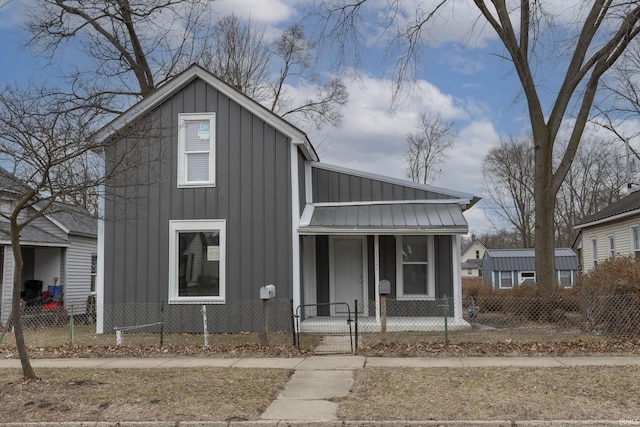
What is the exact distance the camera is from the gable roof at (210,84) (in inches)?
523

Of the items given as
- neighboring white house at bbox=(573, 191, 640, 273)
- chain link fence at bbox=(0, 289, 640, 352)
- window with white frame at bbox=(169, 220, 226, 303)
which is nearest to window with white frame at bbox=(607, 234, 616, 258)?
neighboring white house at bbox=(573, 191, 640, 273)

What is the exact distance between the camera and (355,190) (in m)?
15.4

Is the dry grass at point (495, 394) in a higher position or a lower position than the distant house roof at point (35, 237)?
lower

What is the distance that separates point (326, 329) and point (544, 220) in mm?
7176

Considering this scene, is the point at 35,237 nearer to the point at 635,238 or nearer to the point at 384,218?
the point at 384,218

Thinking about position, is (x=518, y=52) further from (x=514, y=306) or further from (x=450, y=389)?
(x=450, y=389)

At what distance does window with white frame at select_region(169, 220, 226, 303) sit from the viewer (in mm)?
13336

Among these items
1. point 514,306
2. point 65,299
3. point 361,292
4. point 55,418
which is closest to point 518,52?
point 514,306

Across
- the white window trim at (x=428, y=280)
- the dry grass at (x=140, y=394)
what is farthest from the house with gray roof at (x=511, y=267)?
the dry grass at (x=140, y=394)

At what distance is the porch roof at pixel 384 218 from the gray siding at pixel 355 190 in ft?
0.95

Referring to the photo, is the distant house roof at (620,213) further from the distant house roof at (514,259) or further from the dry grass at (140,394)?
the dry grass at (140,394)

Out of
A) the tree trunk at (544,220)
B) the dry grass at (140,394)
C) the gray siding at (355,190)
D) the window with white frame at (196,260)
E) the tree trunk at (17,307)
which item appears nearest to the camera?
the dry grass at (140,394)

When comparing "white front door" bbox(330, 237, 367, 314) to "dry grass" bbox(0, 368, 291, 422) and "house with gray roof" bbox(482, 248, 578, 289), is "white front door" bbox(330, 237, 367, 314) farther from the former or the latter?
"house with gray roof" bbox(482, 248, 578, 289)

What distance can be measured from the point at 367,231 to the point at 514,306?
5547 mm
